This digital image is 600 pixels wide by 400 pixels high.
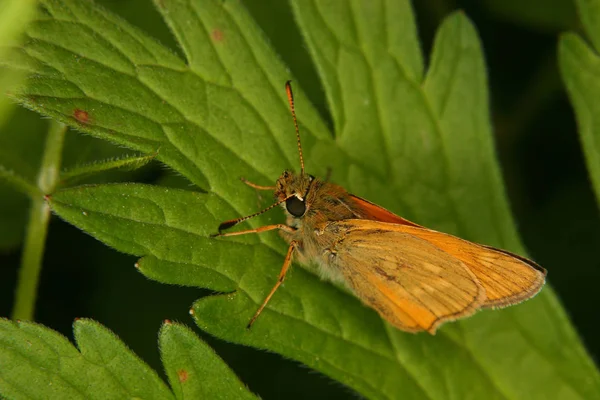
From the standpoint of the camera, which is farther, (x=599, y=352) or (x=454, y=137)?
(x=599, y=352)

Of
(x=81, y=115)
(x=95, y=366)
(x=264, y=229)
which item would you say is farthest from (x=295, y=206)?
(x=95, y=366)

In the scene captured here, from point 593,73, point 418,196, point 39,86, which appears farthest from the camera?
point 593,73

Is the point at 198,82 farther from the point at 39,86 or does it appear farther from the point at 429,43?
the point at 429,43

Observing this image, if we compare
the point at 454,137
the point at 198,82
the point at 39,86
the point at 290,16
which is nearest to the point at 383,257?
the point at 454,137

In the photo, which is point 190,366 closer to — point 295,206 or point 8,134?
point 295,206

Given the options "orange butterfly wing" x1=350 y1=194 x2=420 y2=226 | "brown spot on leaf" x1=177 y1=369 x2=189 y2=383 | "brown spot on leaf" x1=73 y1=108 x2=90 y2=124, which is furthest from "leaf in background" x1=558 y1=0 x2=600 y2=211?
"brown spot on leaf" x1=73 y1=108 x2=90 y2=124

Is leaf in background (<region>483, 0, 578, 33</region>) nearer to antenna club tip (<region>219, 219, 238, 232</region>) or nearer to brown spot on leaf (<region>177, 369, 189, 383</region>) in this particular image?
antenna club tip (<region>219, 219, 238, 232</region>)
